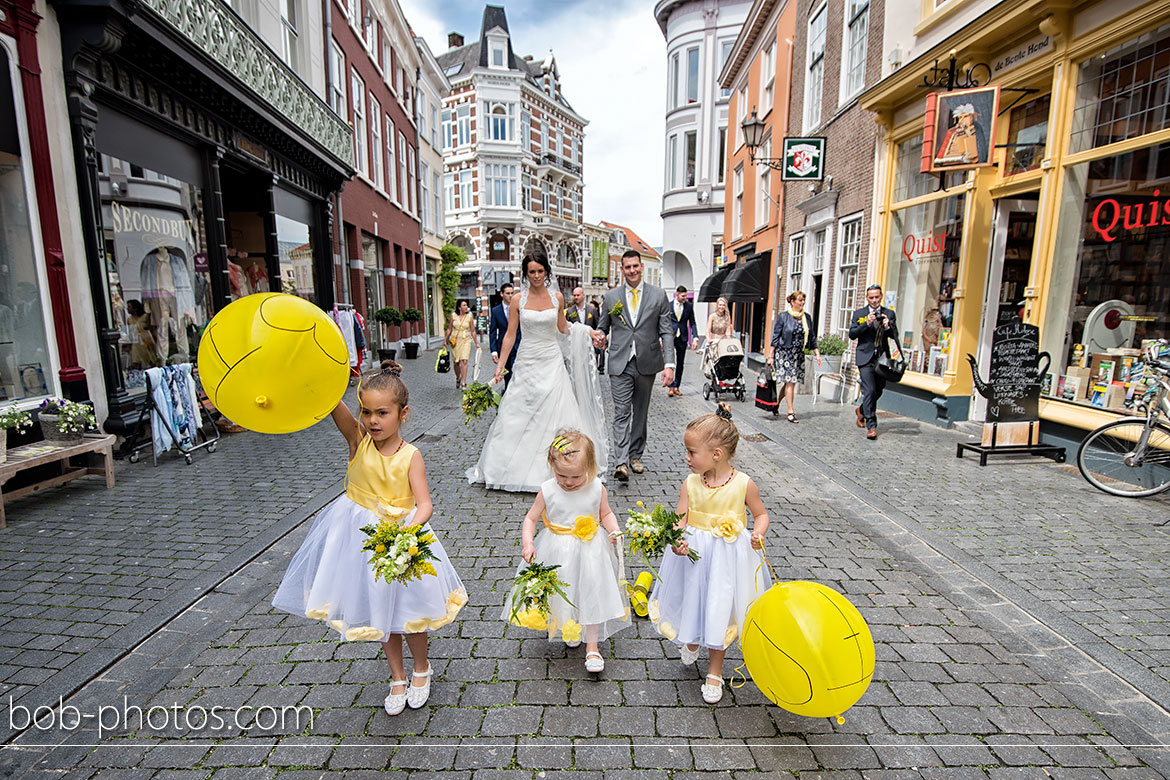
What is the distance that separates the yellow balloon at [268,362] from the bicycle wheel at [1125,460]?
6.40m

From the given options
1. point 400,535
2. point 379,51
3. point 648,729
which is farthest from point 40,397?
point 379,51

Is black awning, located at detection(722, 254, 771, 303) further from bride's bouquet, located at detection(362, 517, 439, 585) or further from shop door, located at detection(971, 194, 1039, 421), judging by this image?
bride's bouquet, located at detection(362, 517, 439, 585)

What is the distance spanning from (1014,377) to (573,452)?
240 inches

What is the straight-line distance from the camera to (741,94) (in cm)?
2147

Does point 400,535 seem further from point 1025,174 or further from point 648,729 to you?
point 1025,174

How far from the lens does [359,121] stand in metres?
16.4

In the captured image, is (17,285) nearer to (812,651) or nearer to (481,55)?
(812,651)

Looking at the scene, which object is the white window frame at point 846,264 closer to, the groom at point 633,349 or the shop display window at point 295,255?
the groom at point 633,349

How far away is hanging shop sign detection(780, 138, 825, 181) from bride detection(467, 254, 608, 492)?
9.07 meters

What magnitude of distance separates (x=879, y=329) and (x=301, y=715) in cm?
743

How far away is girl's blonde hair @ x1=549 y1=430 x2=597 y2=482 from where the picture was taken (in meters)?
2.54

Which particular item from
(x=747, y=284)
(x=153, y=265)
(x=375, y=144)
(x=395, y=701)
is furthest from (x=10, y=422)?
(x=375, y=144)

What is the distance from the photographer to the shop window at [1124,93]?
5.66 metres

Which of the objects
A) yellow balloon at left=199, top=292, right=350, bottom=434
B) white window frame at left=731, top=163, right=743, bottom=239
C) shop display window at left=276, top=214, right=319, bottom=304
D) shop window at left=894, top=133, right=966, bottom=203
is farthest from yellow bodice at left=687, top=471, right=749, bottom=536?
white window frame at left=731, top=163, right=743, bottom=239
